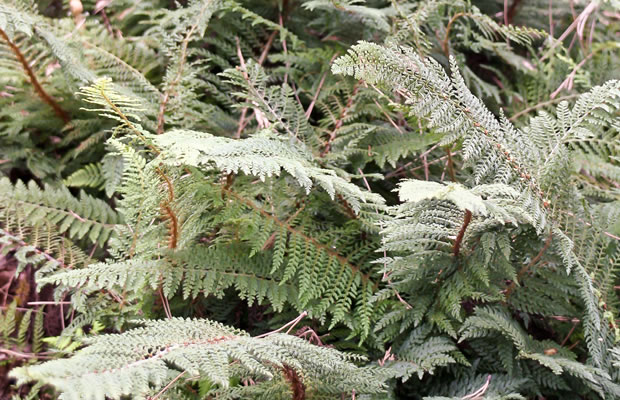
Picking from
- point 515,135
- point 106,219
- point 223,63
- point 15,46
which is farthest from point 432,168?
point 15,46

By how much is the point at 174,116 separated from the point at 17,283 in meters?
0.81

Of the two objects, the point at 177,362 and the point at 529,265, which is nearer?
the point at 177,362

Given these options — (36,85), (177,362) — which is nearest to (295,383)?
(177,362)

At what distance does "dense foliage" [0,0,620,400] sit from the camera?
3.88ft

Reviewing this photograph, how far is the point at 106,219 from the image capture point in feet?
5.79

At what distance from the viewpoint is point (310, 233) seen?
57.7 inches

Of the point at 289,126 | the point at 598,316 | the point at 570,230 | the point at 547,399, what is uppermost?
the point at 289,126

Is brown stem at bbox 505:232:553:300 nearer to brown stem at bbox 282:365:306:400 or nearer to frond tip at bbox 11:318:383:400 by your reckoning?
frond tip at bbox 11:318:383:400

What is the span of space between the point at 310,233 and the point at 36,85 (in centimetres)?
116

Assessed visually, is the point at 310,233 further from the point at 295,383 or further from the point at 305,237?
the point at 295,383

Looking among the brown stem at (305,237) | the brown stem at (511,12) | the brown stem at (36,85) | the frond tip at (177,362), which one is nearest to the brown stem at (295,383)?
the frond tip at (177,362)

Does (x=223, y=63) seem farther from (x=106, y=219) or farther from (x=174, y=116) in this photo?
(x=106, y=219)

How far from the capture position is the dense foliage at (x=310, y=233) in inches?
46.6

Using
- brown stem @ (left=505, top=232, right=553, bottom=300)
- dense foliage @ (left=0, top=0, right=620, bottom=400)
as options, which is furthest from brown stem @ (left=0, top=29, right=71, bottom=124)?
brown stem @ (left=505, top=232, right=553, bottom=300)
